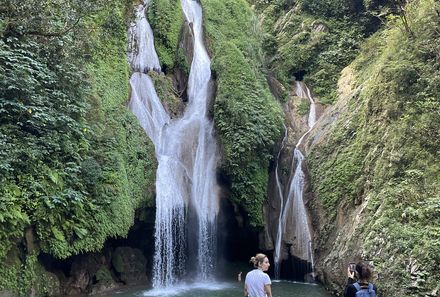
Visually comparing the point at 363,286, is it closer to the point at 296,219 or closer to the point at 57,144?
the point at 57,144

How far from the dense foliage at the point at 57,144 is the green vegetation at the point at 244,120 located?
3.66 metres

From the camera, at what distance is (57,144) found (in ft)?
37.7

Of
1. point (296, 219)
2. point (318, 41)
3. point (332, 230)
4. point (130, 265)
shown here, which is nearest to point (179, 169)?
point (130, 265)

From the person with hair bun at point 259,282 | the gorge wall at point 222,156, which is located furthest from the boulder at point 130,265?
the person with hair bun at point 259,282

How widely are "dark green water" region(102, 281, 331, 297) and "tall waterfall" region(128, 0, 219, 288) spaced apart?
795 millimetres

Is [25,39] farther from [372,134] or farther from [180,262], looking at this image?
[372,134]

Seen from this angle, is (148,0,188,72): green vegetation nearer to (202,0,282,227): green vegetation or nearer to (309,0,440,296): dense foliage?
(202,0,282,227): green vegetation

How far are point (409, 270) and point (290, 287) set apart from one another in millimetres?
5327

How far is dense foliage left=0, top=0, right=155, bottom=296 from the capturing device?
10.5 meters

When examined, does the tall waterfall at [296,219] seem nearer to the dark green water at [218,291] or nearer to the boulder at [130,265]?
the dark green water at [218,291]

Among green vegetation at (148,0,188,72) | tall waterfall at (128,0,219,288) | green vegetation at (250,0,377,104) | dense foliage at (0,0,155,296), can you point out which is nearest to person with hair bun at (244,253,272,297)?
dense foliage at (0,0,155,296)

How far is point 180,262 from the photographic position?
1496 centimetres

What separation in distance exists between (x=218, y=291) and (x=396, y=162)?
6.53 meters

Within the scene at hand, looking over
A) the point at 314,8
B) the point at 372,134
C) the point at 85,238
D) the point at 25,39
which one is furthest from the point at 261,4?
the point at 85,238
